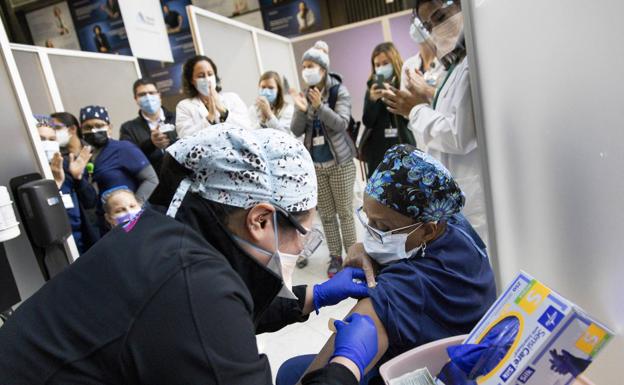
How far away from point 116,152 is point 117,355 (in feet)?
6.08

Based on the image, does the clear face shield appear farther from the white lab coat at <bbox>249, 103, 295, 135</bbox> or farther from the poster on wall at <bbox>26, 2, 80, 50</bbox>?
the poster on wall at <bbox>26, 2, 80, 50</bbox>

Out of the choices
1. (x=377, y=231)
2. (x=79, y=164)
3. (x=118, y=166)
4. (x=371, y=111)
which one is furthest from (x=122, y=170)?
(x=377, y=231)

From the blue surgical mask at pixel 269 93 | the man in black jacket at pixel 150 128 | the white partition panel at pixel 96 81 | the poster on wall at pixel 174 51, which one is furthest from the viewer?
the poster on wall at pixel 174 51

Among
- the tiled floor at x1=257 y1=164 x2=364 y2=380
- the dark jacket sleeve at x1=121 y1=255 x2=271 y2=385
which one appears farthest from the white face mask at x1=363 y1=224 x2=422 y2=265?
the tiled floor at x1=257 y1=164 x2=364 y2=380

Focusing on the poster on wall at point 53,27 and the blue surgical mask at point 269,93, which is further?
the poster on wall at point 53,27

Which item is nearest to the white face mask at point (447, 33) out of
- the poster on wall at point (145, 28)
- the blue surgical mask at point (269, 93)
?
the blue surgical mask at point (269, 93)

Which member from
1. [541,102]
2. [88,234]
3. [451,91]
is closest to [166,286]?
[541,102]

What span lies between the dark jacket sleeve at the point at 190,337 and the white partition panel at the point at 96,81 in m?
3.26

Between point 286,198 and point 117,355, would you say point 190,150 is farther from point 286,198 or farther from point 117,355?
point 117,355

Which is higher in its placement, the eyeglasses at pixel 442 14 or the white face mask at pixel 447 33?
the eyeglasses at pixel 442 14

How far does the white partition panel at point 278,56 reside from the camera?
14.4ft

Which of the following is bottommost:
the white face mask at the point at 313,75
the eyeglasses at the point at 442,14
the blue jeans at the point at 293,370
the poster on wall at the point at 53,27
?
the blue jeans at the point at 293,370

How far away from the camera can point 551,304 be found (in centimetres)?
58

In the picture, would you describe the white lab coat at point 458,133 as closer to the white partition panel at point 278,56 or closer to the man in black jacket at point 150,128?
the man in black jacket at point 150,128
